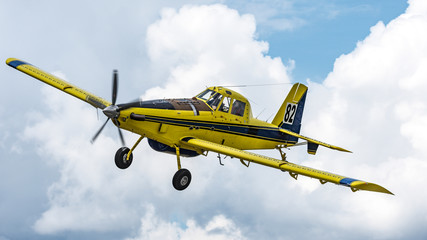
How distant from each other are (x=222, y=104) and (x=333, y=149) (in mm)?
5587

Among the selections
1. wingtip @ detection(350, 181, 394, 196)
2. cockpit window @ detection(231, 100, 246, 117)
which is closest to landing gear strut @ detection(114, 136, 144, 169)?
cockpit window @ detection(231, 100, 246, 117)

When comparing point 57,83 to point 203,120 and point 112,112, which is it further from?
point 203,120

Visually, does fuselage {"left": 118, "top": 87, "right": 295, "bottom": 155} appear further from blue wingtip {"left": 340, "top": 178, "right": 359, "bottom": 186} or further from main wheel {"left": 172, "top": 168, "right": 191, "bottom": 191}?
blue wingtip {"left": 340, "top": 178, "right": 359, "bottom": 186}

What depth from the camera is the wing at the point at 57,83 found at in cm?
2056

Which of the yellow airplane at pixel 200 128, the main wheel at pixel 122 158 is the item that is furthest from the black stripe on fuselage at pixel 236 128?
the main wheel at pixel 122 158

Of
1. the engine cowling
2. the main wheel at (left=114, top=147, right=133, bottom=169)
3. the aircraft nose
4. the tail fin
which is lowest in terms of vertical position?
the main wheel at (left=114, top=147, right=133, bottom=169)

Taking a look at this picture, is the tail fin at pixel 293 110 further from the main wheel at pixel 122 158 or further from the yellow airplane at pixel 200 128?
the main wheel at pixel 122 158

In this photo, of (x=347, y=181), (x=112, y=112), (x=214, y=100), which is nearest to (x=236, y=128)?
(x=214, y=100)

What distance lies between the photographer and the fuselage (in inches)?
698

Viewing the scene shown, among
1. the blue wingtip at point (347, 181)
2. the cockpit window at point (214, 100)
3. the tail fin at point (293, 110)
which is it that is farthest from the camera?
the tail fin at point (293, 110)

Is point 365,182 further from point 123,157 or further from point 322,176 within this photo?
point 123,157

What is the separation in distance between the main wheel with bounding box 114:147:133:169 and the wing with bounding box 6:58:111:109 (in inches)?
74.9

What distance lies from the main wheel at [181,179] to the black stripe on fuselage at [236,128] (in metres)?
1.74

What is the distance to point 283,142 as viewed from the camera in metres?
23.4
